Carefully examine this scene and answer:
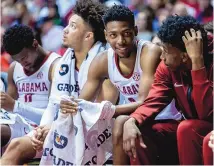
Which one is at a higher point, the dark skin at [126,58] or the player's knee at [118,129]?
the dark skin at [126,58]

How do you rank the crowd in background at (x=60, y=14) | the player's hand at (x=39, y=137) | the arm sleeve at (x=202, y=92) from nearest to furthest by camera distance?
the arm sleeve at (x=202, y=92), the player's hand at (x=39, y=137), the crowd in background at (x=60, y=14)

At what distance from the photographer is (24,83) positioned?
604 cm

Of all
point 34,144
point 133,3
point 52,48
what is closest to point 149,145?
point 34,144

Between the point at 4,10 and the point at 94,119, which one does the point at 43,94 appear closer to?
the point at 94,119

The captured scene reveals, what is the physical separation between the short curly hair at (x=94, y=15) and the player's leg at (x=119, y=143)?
1375mm

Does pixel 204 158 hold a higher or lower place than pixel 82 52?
lower

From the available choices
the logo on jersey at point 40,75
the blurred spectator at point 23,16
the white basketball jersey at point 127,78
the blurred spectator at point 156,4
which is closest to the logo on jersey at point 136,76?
the white basketball jersey at point 127,78

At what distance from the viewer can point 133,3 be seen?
9734mm

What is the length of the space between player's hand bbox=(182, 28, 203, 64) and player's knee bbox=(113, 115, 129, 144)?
0.64m

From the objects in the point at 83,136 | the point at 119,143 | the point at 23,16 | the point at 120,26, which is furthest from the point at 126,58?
the point at 23,16

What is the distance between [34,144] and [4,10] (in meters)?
5.61

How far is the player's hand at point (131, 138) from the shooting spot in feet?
13.5

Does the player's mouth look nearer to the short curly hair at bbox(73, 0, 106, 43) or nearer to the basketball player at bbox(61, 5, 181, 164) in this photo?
the basketball player at bbox(61, 5, 181, 164)

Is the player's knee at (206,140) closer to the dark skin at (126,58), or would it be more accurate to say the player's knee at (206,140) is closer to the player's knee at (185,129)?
the player's knee at (185,129)
